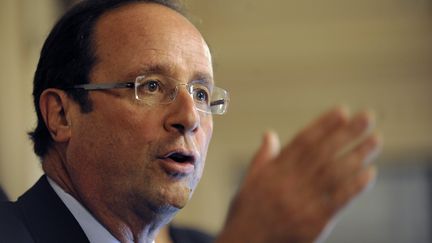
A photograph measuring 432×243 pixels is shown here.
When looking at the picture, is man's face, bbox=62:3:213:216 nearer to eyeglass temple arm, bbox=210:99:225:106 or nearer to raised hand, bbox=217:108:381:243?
eyeglass temple arm, bbox=210:99:225:106

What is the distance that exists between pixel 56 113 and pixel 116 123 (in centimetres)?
19

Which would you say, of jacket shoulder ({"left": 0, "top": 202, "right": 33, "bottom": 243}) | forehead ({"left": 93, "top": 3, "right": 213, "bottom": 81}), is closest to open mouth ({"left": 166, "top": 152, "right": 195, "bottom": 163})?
forehead ({"left": 93, "top": 3, "right": 213, "bottom": 81})

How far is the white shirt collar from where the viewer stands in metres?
2.29

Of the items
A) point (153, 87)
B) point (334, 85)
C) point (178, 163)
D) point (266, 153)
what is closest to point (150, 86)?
point (153, 87)

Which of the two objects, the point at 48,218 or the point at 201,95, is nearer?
the point at 48,218

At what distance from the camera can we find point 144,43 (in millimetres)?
2359

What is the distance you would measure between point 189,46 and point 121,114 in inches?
10.8

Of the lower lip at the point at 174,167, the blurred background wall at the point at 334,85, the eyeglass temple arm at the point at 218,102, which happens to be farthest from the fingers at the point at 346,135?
the blurred background wall at the point at 334,85

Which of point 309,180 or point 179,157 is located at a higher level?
point 309,180

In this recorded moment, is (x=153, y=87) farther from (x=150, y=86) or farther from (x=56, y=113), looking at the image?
(x=56, y=113)

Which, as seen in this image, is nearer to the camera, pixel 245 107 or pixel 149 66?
pixel 149 66

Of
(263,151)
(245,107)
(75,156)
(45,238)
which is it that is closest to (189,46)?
(75,156)

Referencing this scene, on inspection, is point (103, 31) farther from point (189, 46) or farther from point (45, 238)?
point (45, 238)

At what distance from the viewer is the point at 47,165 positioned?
246 cm
